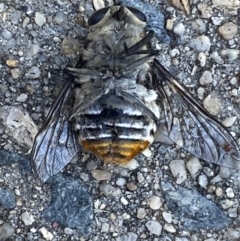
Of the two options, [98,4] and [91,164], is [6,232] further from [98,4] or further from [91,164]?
[98,4]

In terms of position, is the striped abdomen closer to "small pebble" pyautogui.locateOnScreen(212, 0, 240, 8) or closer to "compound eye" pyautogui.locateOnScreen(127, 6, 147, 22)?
"compound eye" pyautogui.locateOnScreen(127, 6, 147, 22)

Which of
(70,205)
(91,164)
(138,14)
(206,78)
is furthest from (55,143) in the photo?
(206,78)

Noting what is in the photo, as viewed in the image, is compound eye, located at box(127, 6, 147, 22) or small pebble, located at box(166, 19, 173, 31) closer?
compound eye, located at box(127, 6, 147, 22)

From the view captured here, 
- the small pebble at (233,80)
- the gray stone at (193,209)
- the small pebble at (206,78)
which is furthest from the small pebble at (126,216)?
the small pebble at (233,80)

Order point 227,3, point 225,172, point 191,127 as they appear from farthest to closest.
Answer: point 227,3 < point 225,172 < point 191,127

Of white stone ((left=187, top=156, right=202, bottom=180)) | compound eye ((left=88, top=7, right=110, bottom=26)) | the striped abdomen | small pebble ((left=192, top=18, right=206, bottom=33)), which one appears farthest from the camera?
small pebble ((left=192, top=18, right=206, bottom=33))

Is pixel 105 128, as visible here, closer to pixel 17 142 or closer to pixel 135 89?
pixel 135 89

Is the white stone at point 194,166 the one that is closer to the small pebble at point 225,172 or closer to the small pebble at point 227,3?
the small pebble at point 225,172

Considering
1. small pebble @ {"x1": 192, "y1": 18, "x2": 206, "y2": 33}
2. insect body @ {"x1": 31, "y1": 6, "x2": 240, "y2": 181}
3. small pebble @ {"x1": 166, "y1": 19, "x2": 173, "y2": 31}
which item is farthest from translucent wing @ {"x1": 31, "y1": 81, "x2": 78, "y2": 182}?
small pebble @ {"x1": 192, "y1": 18, "x2": 206, "y2": 33}
